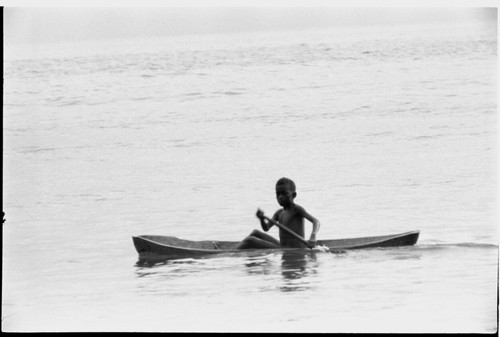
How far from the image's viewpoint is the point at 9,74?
17.8m

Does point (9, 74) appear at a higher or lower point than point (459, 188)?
higher

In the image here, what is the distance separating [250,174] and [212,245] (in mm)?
4750

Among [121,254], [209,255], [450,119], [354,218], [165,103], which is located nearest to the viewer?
[209,255]

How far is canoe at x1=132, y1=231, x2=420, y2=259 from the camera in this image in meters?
Result: 7.10

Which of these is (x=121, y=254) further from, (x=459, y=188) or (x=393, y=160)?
(x=393, y=160)

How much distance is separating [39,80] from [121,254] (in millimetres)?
10541

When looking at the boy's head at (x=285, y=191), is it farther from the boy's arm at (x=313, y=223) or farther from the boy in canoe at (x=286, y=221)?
the boy's arm at (x=313, y=223)

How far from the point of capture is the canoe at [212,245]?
23.3 ft

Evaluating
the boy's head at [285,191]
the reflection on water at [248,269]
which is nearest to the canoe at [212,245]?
the reflection on water at [248,269]

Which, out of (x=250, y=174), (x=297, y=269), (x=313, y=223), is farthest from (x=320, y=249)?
(x=250, y=174)

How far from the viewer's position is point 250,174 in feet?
39.7

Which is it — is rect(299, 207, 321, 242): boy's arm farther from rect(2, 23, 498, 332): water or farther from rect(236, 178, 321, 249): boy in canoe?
rect(2, 23, 498, 332): water

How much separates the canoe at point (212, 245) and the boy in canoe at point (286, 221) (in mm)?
53

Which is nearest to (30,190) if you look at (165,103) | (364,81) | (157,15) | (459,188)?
(459,188)
